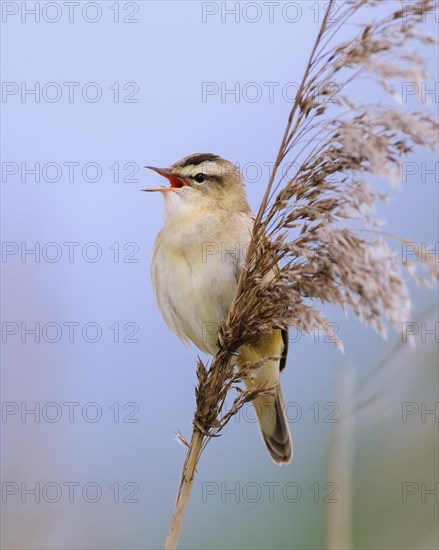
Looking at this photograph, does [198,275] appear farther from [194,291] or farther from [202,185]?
[202,185]

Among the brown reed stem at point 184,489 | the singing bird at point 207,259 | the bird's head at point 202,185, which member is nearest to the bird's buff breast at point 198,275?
the singing bird at point 207,259

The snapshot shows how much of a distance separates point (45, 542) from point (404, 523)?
128 cm

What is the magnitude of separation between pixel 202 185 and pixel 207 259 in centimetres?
47

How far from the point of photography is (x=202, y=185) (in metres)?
3.90

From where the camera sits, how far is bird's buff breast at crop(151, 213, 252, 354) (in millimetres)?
3566

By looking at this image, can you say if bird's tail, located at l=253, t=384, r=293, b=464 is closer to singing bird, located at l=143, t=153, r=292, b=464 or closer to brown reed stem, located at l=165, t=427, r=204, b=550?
singing bird, located at l=143, t=153, r=292, b=464

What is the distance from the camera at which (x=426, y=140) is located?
5.89ft

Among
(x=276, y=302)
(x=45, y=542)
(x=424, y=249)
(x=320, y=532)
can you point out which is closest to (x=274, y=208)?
(x=276, y=302)

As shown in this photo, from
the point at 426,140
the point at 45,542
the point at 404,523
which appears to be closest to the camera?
the point at 426,140

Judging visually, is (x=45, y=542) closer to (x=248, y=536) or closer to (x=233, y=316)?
(x=233, y=316)

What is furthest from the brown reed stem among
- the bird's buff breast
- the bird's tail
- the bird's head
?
the bird's head

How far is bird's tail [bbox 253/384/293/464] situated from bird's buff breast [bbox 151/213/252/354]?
0.47 meters

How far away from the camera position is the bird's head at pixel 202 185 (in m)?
3.84

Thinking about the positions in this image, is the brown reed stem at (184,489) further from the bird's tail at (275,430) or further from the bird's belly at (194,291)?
the bird's tail at (275,430)
